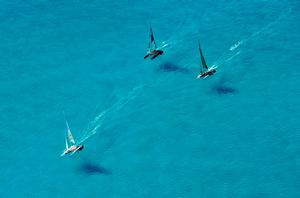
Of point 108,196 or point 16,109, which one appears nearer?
point 108,196

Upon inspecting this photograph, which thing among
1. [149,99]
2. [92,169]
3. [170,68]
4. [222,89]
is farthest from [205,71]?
[92,169]

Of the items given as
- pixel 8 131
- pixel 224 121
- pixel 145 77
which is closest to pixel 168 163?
pixel 224 121

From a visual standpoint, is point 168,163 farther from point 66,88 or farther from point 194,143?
point 66,88

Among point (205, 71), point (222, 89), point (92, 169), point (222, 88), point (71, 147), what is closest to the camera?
point (92, 169)

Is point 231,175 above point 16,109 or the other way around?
the other way around

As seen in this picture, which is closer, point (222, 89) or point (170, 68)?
point (222, 89)

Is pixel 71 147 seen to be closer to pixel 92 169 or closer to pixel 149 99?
pixel 92 169
